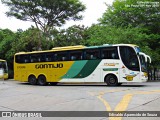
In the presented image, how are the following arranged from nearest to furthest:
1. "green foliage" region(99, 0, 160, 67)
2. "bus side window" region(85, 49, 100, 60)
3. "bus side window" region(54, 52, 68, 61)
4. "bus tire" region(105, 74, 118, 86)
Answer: "bus tire" region(105, 74, 118, 86)
"bus side window" region(85, 49, 100, 60)
"bus side window" region(54, 52, 68, 61)
"green foliage" region(99, 0, 160, 67)

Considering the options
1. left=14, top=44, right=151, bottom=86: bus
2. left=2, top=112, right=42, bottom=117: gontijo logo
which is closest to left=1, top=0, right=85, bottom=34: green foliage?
left=14, top=44, right=151, bottom=86: bus

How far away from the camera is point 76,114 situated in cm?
797

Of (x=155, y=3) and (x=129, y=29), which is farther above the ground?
(x=155, y=3)

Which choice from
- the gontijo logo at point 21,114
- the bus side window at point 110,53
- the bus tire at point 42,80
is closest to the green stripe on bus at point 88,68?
the bus side window at point 110,53

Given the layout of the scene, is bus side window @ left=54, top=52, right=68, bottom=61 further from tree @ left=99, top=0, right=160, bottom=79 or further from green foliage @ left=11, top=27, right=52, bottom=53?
green foliage @ left=11, top=27, right=52, bottom=53

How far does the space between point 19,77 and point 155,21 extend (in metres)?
16.5

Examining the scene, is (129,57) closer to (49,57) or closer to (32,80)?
(49,57)

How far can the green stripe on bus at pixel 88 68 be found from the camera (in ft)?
A: 64.8

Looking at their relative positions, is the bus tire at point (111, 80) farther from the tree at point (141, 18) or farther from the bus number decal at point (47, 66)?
the tree at point (141, 18)

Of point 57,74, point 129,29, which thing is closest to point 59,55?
point 57,74

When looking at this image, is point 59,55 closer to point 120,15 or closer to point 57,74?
point 57,74

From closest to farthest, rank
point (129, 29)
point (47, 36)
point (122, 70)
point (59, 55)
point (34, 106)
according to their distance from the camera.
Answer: point (34, 106), point (122, 70), point (59, 55), point (129, 29), point (47, 36)

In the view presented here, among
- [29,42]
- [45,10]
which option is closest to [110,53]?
[45,10]

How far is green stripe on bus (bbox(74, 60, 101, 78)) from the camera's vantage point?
19750mm
